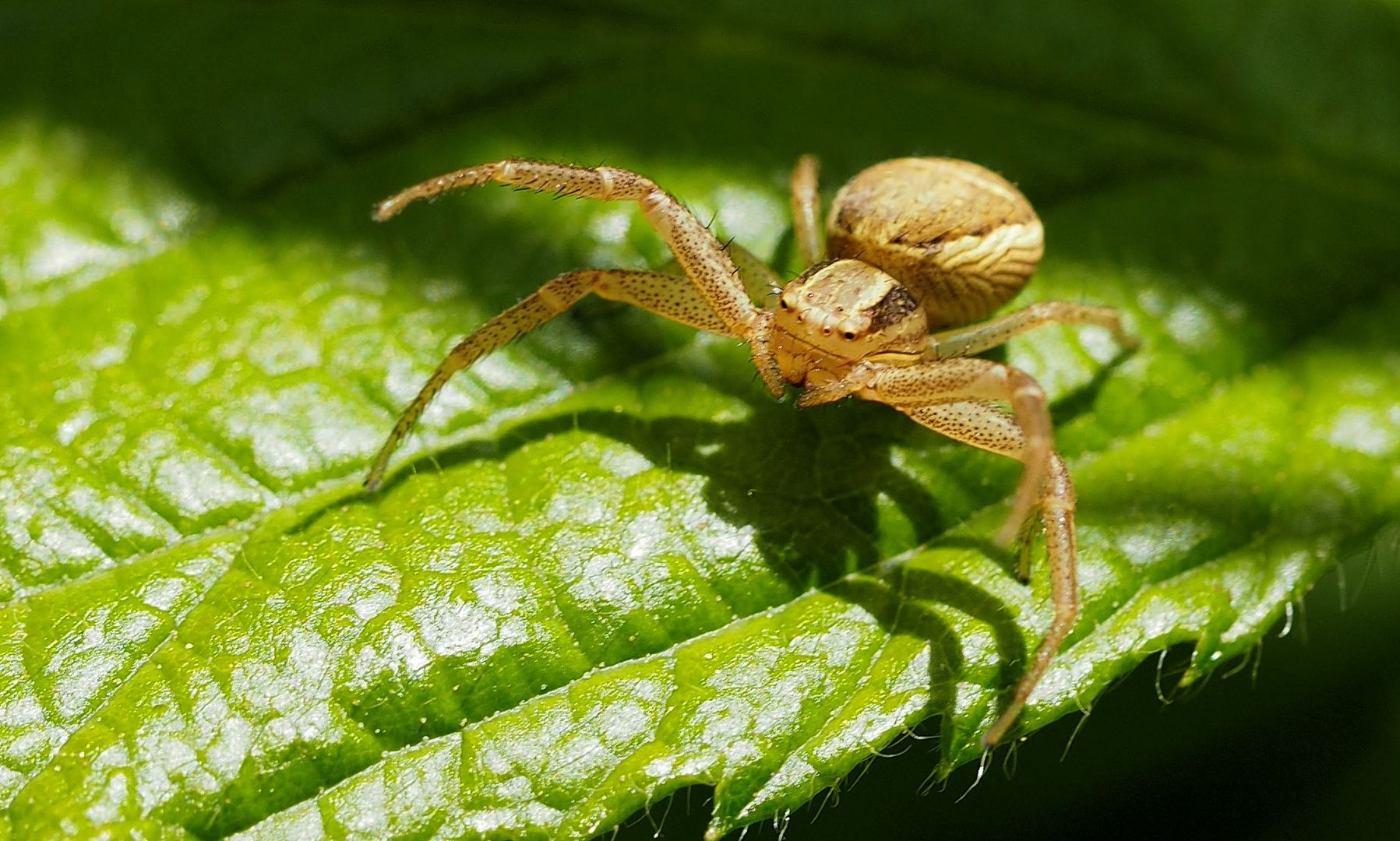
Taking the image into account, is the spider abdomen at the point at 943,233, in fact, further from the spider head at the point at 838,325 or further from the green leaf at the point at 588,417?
the green leaf at the point at 588,417

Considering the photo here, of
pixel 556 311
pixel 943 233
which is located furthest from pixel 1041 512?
pixel 556 311

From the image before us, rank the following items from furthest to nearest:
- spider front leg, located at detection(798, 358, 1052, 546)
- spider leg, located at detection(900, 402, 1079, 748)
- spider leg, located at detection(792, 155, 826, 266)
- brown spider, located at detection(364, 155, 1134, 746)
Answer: spider leg, located at detection(792, 155, 826, 266) → brown spider, located at detection(364, 155, 1134, 746) → spider leg, located at detection(900, 402, 1079, 748) → spider front leg, located at detection(798, 358, 1052, 546)

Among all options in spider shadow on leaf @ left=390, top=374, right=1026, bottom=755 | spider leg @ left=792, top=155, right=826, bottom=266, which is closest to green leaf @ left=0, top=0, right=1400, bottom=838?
spider shadow on leaf @ left=390, top=374, right=1026, bottom=755

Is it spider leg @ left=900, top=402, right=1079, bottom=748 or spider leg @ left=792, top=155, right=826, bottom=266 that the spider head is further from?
spider leg @ left=792, top=155, right=826, bottom=266

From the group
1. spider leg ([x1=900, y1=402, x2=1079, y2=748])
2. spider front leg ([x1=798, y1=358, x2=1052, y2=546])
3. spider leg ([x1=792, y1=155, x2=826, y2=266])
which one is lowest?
spider leg ([x1=900, y1=402, x2=1079, y2=748])

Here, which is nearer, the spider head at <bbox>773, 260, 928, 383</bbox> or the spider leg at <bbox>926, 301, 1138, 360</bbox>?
the spider head at <bbox>773, 260, 928, 383</bbox>

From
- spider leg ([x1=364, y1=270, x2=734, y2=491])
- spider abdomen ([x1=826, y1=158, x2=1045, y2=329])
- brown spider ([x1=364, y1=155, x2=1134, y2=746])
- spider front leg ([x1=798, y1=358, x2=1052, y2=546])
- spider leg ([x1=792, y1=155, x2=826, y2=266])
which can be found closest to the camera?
spider front leg ([x1=798, y1=358, x2=1052, y2=546])
